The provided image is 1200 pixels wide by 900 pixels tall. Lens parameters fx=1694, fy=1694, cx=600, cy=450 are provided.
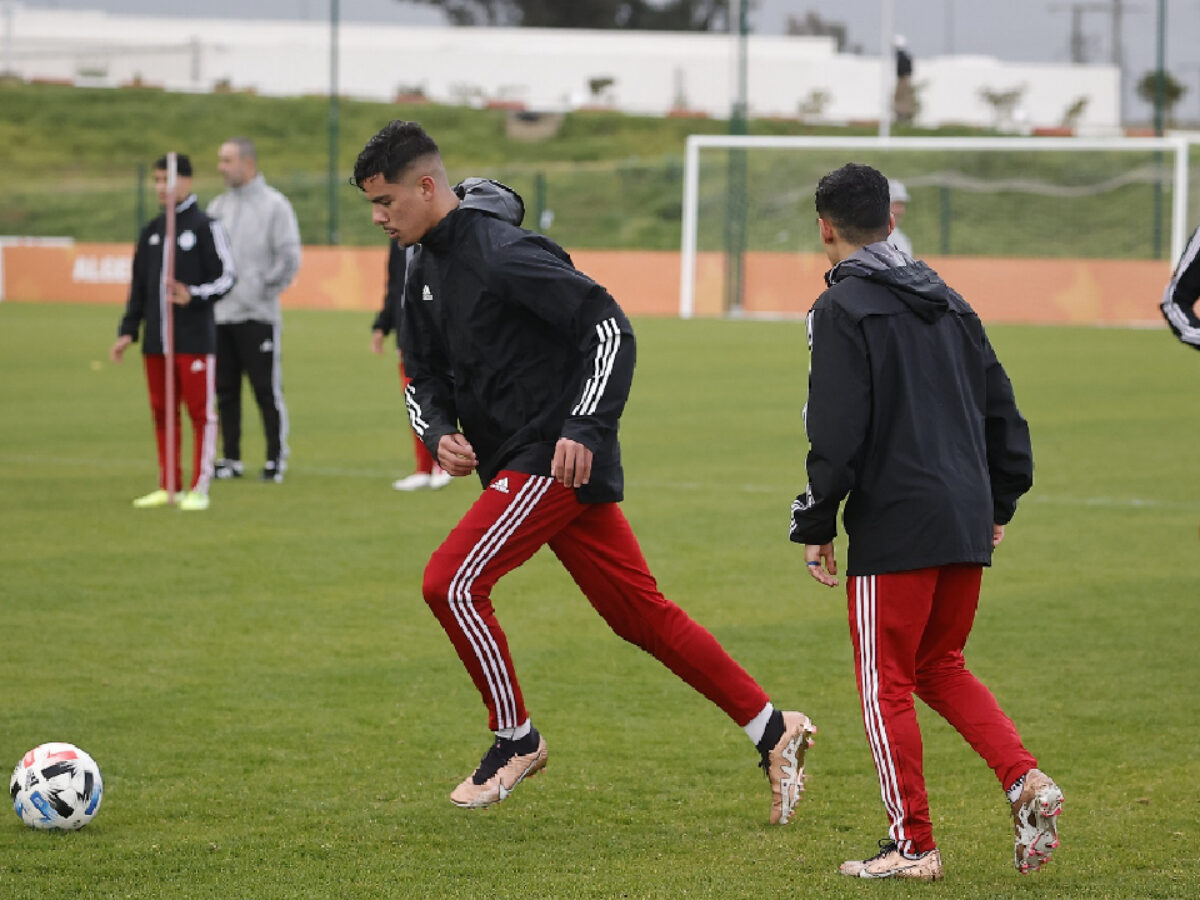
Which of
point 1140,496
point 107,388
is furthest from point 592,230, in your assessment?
point 1140,496

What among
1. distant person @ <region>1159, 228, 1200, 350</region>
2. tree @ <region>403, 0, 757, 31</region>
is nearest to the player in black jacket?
distant person @ <region>1159, 228, 1200, 350</region>

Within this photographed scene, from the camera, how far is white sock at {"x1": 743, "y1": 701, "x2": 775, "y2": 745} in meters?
4.89

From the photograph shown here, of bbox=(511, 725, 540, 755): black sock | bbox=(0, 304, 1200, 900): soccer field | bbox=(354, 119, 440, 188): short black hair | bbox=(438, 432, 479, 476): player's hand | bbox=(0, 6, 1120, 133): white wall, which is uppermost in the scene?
bbox=(0, 6, 1120, 133): white wall

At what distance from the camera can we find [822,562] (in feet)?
14.2

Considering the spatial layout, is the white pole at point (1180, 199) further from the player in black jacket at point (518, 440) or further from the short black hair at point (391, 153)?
the short black hair at point (391, 153)

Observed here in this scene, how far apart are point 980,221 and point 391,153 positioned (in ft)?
107

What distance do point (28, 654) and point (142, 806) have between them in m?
2.01

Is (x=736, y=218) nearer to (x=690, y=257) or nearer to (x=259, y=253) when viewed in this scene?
(x=690, y=257)

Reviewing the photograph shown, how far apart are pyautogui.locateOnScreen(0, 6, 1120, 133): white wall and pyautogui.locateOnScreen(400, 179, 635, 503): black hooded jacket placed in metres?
63.8

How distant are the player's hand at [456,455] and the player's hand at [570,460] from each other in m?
0.29

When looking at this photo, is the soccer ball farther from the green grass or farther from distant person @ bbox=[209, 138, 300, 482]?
the green grass

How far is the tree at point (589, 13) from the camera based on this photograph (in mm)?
79625

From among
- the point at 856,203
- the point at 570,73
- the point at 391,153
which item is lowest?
the point at 856,203

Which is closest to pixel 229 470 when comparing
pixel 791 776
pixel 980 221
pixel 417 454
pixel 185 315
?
pixel 417 454
